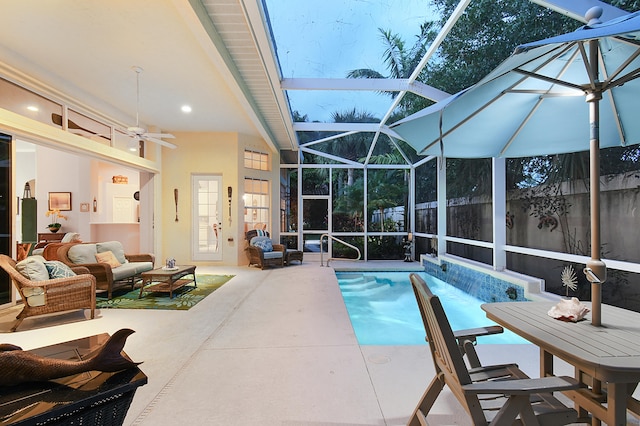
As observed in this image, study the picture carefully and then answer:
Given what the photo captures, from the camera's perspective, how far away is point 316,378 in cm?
231

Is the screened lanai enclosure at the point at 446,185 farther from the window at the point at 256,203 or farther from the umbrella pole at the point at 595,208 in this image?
the umbrella pole at the point at 595,208

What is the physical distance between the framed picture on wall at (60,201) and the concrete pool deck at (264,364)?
16.8 ft

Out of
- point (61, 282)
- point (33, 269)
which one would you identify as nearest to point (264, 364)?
point (61, 282)

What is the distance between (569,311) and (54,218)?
10787 mm

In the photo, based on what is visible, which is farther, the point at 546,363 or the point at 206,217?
the point at 206,217

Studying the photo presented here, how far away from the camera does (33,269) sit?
3.60 m

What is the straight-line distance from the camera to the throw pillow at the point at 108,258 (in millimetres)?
5152

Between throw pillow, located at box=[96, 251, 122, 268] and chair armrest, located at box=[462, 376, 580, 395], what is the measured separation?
580cm

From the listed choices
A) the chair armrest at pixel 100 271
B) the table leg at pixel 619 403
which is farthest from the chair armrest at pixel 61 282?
the table leg at pixel 619 403

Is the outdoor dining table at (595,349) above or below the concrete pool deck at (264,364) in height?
above

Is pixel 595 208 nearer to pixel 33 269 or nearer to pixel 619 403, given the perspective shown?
pixel 619 403

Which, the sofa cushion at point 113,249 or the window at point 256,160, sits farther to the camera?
the window at point 256,160

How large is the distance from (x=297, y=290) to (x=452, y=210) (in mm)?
3815

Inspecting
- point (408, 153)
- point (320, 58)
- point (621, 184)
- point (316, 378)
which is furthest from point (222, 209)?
point (621, 184)
